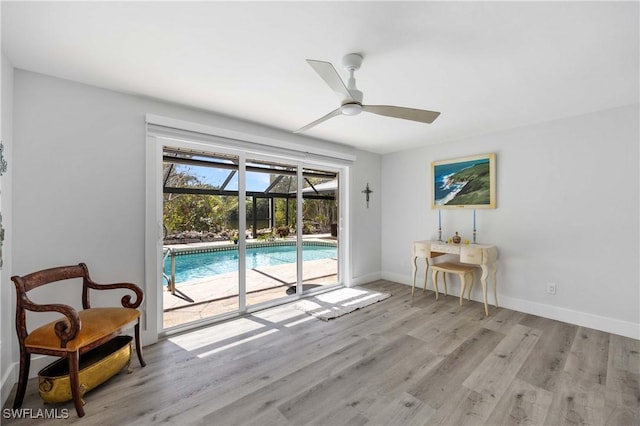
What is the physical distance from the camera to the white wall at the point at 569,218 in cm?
268

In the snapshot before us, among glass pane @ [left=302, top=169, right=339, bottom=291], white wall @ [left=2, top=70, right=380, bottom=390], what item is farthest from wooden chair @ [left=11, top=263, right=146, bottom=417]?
glass pane @ [left=302, top=169, right=339, bottom=291]

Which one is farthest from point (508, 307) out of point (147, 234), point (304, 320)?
point (147, 234)

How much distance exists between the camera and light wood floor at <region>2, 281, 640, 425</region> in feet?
5.42

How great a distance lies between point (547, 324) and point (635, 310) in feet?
2.37

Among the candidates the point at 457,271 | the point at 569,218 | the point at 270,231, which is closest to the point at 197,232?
the point at 270,231

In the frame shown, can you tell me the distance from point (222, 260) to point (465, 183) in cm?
339

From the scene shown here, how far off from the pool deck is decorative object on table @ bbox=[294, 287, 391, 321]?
0.37 metres

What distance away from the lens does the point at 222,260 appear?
3.26 meters

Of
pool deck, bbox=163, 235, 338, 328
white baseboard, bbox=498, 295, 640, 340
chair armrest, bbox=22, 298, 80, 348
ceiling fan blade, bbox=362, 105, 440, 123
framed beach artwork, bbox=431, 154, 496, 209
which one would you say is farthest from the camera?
framed beach artwork, bbox=431, 154, 496, 209

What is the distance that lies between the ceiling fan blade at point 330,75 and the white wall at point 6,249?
2.05 m

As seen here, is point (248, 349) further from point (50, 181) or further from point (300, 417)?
point (50, 181)

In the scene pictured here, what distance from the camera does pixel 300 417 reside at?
1634 mm

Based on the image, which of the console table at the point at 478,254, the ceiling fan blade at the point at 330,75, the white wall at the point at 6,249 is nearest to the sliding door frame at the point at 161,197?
the white wall at the point at 6,249

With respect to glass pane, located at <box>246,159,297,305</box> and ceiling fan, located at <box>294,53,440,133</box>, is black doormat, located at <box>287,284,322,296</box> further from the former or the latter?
ceiling fan, located at <box>294,53,440,133</box>
